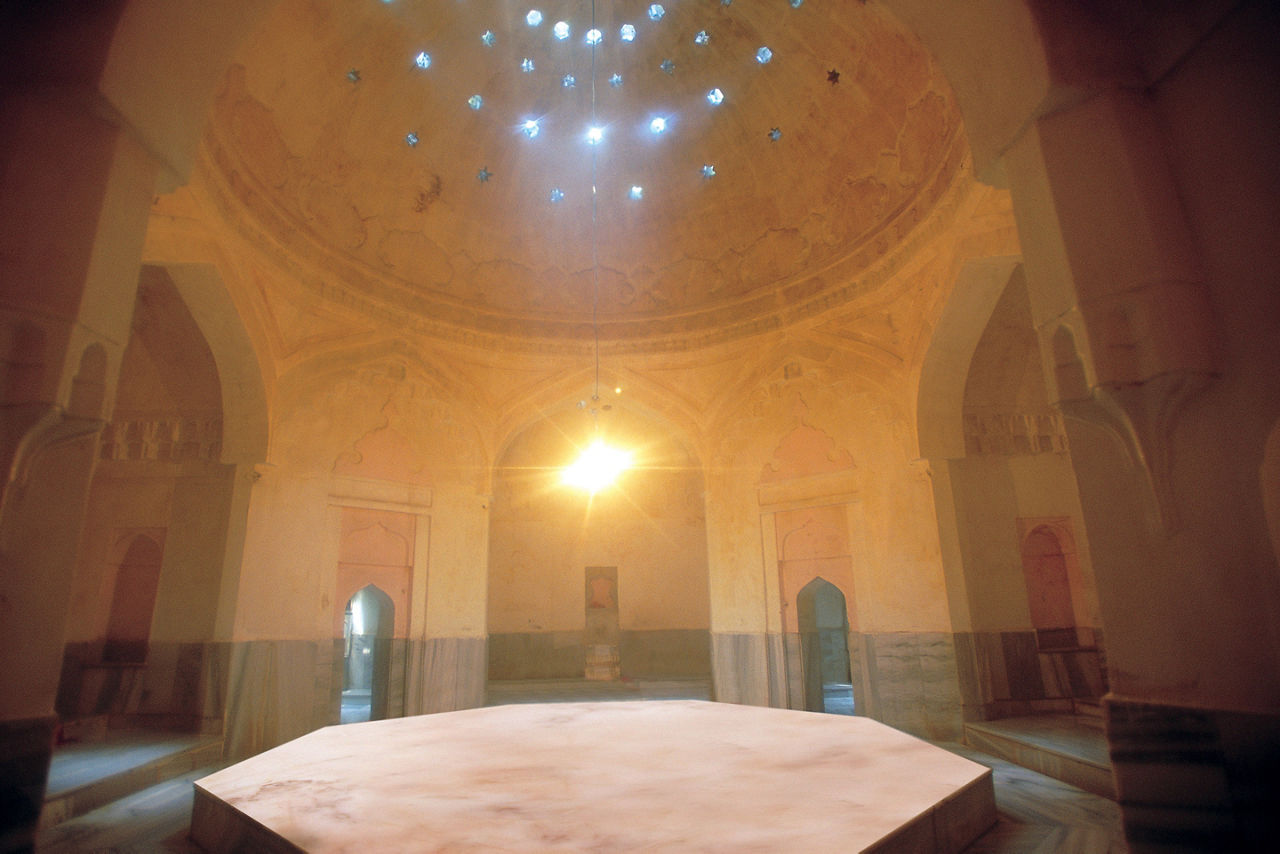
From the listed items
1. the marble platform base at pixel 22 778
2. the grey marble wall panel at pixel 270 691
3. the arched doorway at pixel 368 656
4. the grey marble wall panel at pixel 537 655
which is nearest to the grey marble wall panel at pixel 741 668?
the grey marble wall panel at pixel 537 655

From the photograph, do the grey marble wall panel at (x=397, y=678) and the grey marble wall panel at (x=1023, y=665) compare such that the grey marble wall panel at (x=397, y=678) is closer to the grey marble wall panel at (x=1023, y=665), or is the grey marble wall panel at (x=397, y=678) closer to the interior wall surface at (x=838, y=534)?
the interior wall surface at (x=838, y=534)

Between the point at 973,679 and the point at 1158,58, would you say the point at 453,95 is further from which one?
the point at 973,679

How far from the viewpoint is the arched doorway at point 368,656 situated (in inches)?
349

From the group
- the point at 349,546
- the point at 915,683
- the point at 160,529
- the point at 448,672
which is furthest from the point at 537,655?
the point at 915,683

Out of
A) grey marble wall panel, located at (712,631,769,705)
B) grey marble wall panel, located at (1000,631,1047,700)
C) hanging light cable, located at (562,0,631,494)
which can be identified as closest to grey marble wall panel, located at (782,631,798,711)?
grey marble wall panel, located at (712,631,769,705)

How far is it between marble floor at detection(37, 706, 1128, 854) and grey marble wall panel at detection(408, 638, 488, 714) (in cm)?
348

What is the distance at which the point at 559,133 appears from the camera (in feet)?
31.6

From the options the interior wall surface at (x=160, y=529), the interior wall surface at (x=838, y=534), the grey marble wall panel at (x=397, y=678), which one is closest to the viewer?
the interior wall surface at (x=160, y=529)

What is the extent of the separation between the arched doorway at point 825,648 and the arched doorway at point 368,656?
5514 mm

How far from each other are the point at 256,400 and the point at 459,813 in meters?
6.54

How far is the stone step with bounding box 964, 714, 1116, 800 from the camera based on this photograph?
506 cm

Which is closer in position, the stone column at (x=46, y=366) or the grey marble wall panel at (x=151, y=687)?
the stone column at (x=46, y=366)

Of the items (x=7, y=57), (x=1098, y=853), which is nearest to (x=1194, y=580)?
(x=1098, y=853)

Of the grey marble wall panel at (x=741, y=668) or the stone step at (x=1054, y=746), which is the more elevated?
the grey marble wall panel at (x=741, y=668)
